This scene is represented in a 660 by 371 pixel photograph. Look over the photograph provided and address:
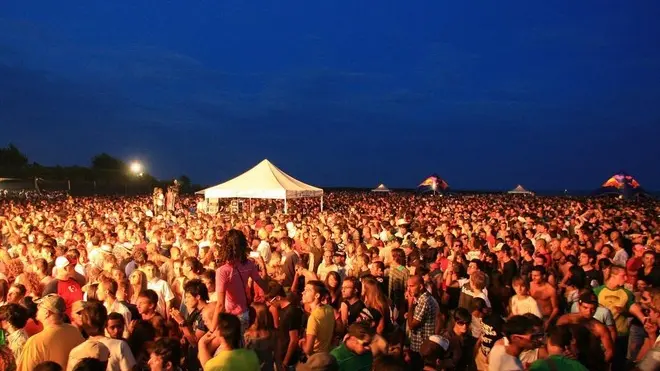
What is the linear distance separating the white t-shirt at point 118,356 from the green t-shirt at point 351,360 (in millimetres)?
1533

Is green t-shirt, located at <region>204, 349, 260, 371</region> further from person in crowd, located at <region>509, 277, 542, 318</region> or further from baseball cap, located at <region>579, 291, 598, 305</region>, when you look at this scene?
baseball cap, located at <region>579, 291, 598, 305</region>

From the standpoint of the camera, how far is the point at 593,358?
4.04 m

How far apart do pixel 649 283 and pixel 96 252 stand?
25.9ft

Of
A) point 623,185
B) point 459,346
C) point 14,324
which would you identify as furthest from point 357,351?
point 623,185

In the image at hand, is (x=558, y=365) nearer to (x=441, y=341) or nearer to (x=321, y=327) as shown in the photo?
(x=441, y=341)

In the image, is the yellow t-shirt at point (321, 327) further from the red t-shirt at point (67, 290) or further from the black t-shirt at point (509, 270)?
the black t-shirt at point (509, 270)

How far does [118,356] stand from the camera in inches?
154

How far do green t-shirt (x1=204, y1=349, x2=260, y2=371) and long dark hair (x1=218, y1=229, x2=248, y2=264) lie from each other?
1765 millimetres

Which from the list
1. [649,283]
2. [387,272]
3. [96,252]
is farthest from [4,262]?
[649,283]

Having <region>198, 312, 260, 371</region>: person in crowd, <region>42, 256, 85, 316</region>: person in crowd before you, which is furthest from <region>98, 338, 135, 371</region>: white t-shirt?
<region>42, 256, 85, 316</region>: person in crowd

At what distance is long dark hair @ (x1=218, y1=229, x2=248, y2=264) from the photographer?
17.4 feet

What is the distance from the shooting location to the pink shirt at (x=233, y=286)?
520cm

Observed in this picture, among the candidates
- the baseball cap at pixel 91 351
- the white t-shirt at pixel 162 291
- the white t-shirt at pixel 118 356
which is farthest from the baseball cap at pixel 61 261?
the baseball cap at pixel 91 351

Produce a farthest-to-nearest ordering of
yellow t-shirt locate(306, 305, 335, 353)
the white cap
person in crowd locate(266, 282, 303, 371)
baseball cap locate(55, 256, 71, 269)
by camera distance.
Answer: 1. baseball cap locate(55, 256, 71, 269)
2. person in crowd locate(266, 282, 303, 371)
3. yellow t-shirt locate(306, 305, 335, 353)
4. the white cap
